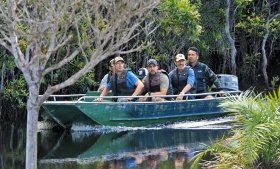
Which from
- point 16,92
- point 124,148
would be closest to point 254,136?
point 124,148

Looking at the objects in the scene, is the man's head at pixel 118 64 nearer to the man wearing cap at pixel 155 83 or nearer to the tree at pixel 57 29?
the man wearing cap at pixel 155 83

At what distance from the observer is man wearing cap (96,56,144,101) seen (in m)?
15.5

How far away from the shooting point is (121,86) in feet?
51.9

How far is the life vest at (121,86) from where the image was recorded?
15711 mm

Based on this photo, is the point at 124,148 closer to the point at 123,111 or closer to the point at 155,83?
the point at 123,111

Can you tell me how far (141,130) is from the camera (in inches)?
628

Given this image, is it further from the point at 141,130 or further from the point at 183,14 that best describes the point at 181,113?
the point at 183,14

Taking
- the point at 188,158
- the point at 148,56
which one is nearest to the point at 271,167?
the point at 188,158

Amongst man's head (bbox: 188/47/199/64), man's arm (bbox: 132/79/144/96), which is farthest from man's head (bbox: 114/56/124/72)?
man's head (bbox: 188/47/199/64)

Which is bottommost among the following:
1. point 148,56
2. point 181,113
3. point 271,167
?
point 271,167

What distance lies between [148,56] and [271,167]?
38.2 feet

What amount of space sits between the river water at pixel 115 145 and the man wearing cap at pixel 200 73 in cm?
88

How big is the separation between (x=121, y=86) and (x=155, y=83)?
0.80 m

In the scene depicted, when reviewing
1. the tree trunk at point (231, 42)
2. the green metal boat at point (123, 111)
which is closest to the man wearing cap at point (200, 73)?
the green metal boat at point (123, 111)
